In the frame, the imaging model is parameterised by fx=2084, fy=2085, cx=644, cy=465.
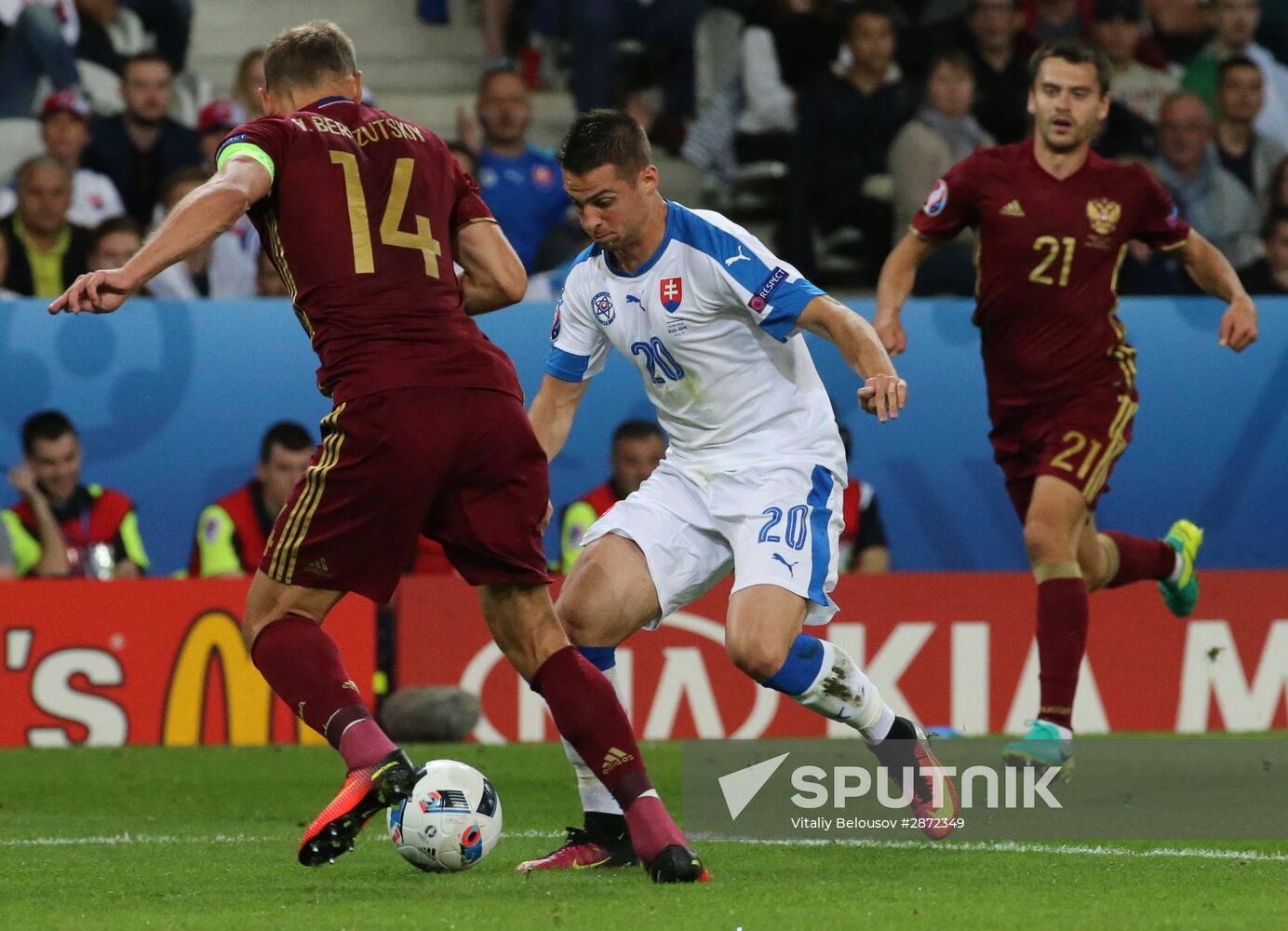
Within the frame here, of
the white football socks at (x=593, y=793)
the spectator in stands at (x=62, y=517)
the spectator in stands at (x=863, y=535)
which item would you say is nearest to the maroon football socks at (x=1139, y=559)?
the spectator in stands at (x=863, y=535)

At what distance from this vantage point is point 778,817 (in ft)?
20.9

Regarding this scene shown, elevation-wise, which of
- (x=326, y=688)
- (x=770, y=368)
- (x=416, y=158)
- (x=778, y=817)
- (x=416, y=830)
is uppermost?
(x=416, y=158)

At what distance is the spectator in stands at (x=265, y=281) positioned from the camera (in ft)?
34.3

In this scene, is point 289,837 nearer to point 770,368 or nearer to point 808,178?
point 770,368

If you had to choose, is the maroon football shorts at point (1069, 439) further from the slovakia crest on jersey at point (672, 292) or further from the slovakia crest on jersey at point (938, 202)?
the slovakia crest on jersey at point (672, 292)

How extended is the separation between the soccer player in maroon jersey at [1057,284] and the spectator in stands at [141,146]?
508 cm

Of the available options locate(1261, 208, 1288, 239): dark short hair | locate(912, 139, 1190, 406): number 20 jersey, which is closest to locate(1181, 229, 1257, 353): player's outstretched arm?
locate(912, 139, 1190, 406): number 20 jersey

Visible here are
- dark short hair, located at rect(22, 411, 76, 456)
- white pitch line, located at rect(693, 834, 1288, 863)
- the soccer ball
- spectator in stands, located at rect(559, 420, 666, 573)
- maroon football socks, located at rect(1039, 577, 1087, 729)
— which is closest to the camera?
the soccer ball

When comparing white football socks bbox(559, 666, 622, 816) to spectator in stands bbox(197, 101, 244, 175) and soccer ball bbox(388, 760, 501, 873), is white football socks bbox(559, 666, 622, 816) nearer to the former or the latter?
soccer ball bbox(388, 760, 501, 873)

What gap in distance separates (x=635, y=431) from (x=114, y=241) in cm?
267

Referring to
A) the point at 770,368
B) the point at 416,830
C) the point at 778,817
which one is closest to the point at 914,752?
the point at 778,817

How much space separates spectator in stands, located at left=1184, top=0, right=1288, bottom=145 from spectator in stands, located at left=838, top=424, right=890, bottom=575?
15.2ft

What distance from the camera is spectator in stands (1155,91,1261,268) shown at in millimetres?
11758

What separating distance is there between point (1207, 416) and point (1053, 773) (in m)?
3.85
